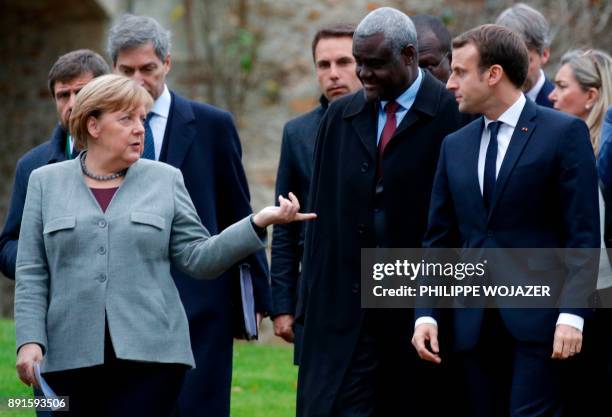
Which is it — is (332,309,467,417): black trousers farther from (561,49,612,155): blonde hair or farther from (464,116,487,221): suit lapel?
(561,49,612,155): blonde hair

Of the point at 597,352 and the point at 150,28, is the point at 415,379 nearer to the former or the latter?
the point at 597,352

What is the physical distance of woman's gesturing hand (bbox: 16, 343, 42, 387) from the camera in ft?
16.3

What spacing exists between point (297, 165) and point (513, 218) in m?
1.75

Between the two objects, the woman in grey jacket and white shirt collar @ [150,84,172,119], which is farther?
white shirt collar @ [150,84,172,119]

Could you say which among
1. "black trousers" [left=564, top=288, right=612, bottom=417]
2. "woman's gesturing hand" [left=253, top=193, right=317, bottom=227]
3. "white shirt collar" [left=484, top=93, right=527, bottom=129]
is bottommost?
"black trousers" [left=564, top=288, right=612, bottom=417]

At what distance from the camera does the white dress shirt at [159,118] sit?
6.62 metres

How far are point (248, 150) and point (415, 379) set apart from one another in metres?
7.80

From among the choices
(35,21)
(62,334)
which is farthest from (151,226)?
(35,21)

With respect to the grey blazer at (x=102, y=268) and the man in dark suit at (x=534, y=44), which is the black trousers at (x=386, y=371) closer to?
the grey blazer at (x=102, y=268)

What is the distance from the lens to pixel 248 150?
13.4m

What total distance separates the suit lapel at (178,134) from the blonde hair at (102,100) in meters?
1.23

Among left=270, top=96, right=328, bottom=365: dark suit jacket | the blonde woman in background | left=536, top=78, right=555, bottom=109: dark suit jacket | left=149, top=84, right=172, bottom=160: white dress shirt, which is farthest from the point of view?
left=536, top=78, right=555, bottom=109: dark suit jacket

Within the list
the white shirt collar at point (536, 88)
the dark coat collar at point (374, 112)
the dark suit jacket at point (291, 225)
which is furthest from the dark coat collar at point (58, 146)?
the white shirt collar at point (536, 88)

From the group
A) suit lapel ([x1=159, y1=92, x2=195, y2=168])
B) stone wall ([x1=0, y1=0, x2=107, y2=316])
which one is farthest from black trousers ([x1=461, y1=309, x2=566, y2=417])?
stone wall ([x1=0, y1=0, x2=107, y2=316])
